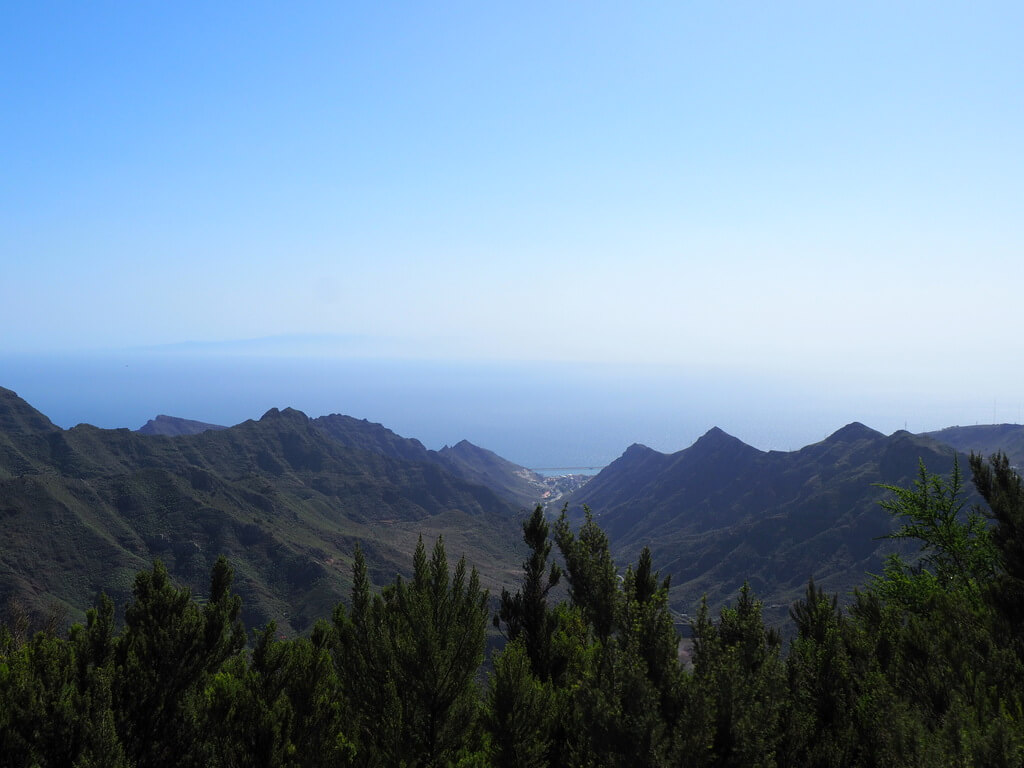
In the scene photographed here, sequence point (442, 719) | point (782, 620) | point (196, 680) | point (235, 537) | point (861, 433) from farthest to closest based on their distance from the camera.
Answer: point (861, 433), point (235, 537), point (782, 620), point (196, 680), point (442, 719)

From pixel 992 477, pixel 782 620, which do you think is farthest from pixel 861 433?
pixel 992 477

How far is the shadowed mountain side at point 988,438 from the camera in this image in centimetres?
14249

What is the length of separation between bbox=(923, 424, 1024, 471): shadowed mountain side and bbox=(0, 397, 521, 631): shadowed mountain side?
11378 cm

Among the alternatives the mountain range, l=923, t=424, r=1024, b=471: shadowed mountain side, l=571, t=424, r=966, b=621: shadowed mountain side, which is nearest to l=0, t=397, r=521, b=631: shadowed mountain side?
the mountain range

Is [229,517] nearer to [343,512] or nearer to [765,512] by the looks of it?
[343,512]

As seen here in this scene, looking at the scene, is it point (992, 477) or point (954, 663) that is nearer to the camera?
point (954, 663)

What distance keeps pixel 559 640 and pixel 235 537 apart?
87.8 m

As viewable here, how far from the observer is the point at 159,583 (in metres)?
14.7

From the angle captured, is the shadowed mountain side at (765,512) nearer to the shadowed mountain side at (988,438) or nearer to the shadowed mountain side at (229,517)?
the shadowed mountain side at (988,438)

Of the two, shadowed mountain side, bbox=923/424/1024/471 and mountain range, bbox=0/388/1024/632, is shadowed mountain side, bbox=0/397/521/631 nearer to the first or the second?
mountain range, bbox=0/388/1024/632

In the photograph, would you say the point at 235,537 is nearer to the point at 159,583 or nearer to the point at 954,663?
the point at 159,583

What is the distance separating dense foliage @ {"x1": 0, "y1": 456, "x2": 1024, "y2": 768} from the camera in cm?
880

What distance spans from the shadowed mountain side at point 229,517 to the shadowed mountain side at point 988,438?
114 metres

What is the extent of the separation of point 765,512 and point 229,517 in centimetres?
10349
